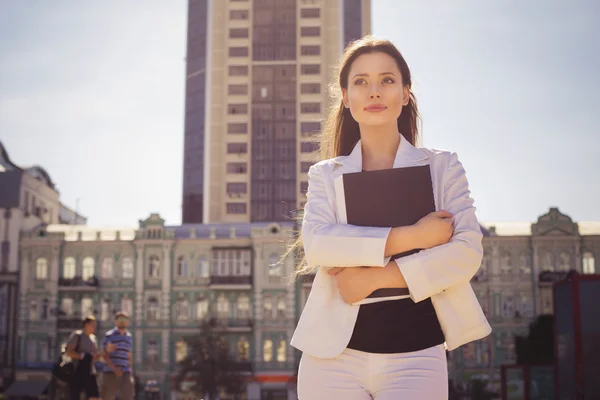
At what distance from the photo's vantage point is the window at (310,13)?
252ft

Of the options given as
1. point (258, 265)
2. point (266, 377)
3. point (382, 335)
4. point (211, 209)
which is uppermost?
point (211, 209)

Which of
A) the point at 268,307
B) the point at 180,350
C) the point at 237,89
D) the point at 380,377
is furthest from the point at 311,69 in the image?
the point at 380,377

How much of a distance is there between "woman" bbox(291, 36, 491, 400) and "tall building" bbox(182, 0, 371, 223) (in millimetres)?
70298

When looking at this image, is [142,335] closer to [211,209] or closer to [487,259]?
[487,259]

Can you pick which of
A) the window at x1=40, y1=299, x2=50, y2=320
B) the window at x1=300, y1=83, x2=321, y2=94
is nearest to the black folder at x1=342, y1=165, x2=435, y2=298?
the window at x1=40, y1=299, x2=50, y2=320

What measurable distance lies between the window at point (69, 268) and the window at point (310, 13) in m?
37.1

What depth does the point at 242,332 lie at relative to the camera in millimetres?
49406

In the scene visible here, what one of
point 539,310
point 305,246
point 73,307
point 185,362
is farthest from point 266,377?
point 305,246

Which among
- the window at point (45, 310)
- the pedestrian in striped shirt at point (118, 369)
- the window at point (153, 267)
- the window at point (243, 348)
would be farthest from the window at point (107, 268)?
the pedestrian in striped shirt at point (118, 369)

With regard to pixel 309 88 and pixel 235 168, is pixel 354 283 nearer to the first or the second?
pixel 235 168

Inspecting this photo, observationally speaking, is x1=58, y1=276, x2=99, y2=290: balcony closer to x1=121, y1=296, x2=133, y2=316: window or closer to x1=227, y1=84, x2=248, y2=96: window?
x1=121, y1=296, x2=133, y2=316: window

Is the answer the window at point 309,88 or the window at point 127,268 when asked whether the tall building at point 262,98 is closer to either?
the window at point 309,88

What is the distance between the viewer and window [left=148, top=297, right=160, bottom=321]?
164ft

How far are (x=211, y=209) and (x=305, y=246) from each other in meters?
74.6
